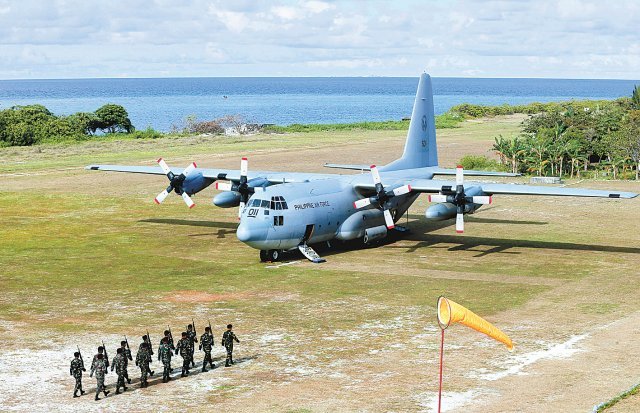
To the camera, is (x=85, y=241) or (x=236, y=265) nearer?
(x=236, y=265)

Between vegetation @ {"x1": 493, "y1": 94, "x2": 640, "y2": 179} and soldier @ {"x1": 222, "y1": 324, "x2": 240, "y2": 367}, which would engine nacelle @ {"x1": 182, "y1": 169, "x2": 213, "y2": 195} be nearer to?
soldier @ {"x1": 222, "y1": 324, "x2": 240, "y2": 367}

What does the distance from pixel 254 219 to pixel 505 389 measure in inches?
686

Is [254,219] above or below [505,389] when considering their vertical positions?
above

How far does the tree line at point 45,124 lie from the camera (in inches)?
4087

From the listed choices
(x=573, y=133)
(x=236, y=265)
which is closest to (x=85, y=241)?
(x=236, y=265)

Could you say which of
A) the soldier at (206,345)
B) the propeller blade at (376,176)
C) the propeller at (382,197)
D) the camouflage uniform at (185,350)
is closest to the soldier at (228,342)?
→ the soldier at (206,345)

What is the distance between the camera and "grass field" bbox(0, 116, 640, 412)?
76.9 ft

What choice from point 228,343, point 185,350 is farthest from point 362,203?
point 185,350

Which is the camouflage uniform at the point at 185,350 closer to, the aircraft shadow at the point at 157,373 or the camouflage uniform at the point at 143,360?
the aircraft shadow at the point at 157,373

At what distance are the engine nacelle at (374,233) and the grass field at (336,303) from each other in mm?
835

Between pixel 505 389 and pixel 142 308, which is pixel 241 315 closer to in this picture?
pixel 142 308

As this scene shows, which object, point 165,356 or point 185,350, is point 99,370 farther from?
point 185,350

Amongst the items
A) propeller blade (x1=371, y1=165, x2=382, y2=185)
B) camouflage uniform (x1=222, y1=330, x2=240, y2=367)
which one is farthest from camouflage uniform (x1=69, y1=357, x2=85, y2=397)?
propeller blade (x1=371, y1=165, x2=382, y2=185)

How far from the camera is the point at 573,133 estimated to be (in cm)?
7338
